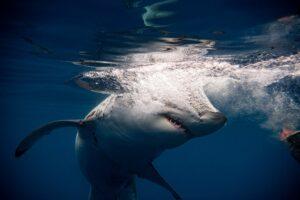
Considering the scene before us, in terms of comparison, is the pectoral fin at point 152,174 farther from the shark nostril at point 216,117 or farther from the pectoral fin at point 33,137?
the shark nostril at point 216,117

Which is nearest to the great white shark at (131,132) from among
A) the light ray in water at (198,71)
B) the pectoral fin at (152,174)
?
the pectoral fin at (152,174)

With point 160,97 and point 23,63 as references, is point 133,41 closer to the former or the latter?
point 160,97

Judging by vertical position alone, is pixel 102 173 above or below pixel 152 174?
above

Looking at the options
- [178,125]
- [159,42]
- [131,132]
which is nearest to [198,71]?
[159,42]

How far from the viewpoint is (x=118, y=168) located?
23.9ft

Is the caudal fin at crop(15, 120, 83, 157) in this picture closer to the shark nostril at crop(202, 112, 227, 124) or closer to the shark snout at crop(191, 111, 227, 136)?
the shark snout at crop(191, 111, 227, 136)

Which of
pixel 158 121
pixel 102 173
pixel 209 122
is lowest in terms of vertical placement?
pixel 102 173

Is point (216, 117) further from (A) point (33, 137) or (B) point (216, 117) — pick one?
(A) point (33, 137)

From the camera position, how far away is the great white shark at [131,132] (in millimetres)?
4789

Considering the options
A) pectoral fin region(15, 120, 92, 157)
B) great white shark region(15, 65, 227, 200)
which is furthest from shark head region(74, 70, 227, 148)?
pectoral fin region(15, 120, 92, 157)

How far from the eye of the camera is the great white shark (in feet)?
15.7

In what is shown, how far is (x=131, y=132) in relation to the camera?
5902mm

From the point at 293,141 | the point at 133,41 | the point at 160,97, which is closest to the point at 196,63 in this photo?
the point at 133,41

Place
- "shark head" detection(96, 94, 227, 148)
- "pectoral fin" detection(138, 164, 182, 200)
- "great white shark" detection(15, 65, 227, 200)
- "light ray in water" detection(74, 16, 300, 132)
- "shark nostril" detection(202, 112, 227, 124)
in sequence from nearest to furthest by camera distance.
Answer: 1. "shark nostril" detection(202, 112, 227, 124)
2. "shark head" detection(96, 94, 227, 148)
3. "great white shark" detection(15, 65, 227, 200)
4. "pectoral fin" detection(138, 164, 182, 200)
5. "light ray in water" detection(74, 16, 300, 132)
